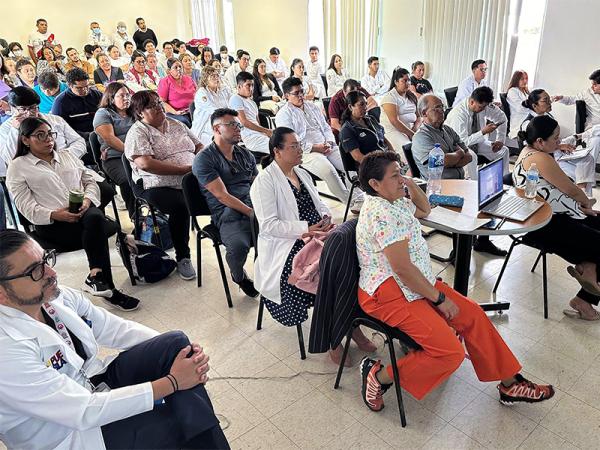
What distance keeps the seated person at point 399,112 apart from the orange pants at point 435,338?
3.25 metres

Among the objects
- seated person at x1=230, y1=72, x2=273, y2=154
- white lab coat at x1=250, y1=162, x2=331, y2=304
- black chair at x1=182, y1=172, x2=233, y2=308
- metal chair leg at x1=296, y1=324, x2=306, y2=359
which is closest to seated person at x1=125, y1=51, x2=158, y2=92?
seated person at x1=230, y1=72, x2=273, y2=154

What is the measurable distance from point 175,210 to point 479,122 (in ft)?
9.55

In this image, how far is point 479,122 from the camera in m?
4.31

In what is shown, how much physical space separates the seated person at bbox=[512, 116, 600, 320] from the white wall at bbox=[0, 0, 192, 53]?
34.9ft

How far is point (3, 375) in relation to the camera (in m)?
1.14

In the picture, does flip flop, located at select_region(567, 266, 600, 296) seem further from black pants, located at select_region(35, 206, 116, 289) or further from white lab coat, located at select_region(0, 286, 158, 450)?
black pants, located at select_region(35, 206, 116, 289)

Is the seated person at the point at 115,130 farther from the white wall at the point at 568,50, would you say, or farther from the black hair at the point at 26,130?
the white wall at the point at 568,50

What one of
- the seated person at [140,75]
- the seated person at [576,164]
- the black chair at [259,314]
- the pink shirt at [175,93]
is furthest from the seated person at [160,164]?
the seated person at [140,75]

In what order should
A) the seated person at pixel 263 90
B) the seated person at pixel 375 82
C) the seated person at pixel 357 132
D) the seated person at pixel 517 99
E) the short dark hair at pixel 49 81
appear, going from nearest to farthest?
the seated person at pixel 357 132 → the short dark hair at pixel 49 81 → the seated person at pixel 517 99 → the seated person at pixel 263 90 → the seated person at pixel 375 82

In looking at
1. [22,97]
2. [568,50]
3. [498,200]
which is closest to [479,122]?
[498,200]

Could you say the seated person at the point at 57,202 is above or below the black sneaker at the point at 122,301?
above

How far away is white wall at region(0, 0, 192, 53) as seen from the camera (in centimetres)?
959

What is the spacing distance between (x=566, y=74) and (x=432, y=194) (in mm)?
4505

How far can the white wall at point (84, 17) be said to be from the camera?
959 centimetres
